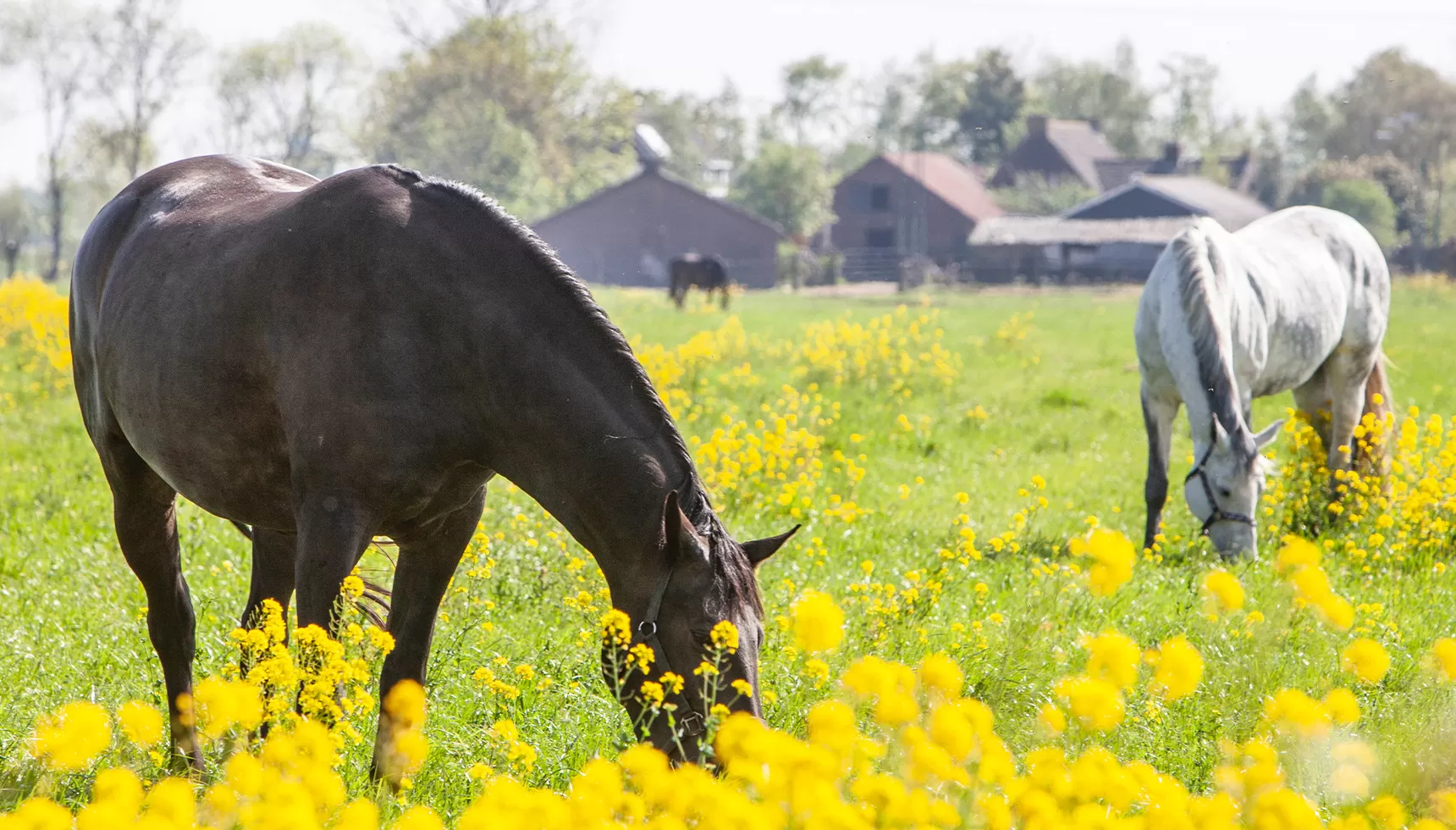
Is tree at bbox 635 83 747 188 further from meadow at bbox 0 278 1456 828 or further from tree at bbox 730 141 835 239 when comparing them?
meadow at bbox 0 278 1456 828

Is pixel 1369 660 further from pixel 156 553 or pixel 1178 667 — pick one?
pixel 156 553

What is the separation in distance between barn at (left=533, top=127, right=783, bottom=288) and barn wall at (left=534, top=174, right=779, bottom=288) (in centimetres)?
3

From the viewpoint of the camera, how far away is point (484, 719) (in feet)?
13.0

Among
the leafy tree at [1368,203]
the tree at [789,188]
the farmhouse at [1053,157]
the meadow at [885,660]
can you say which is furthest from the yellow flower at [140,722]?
the farmhouse at [1053,157]

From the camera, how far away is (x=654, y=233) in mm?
54375

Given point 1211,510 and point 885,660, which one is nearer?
point 885,660

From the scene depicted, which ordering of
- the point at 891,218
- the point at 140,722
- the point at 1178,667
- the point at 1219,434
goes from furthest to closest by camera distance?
1. the point at 891,218
2. the point at 1219,434
3. the point at 1178,667
4. the point at 140,722

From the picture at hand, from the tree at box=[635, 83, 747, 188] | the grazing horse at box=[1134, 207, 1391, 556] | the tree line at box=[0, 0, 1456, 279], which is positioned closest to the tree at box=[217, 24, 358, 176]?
the tree line at box=[0, 0, 1456, 279]

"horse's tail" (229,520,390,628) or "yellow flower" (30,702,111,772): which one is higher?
"yellow flower" (30,702,111,772)

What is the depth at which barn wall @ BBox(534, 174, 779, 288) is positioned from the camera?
53.1 metres

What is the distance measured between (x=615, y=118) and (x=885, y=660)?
63.1m

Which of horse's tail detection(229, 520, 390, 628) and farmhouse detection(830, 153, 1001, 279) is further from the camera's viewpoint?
farmhouse detection(830, 153, 1001, 279)

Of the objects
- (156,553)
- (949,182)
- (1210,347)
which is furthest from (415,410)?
(949,182)

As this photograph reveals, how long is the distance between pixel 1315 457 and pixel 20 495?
755 cm
